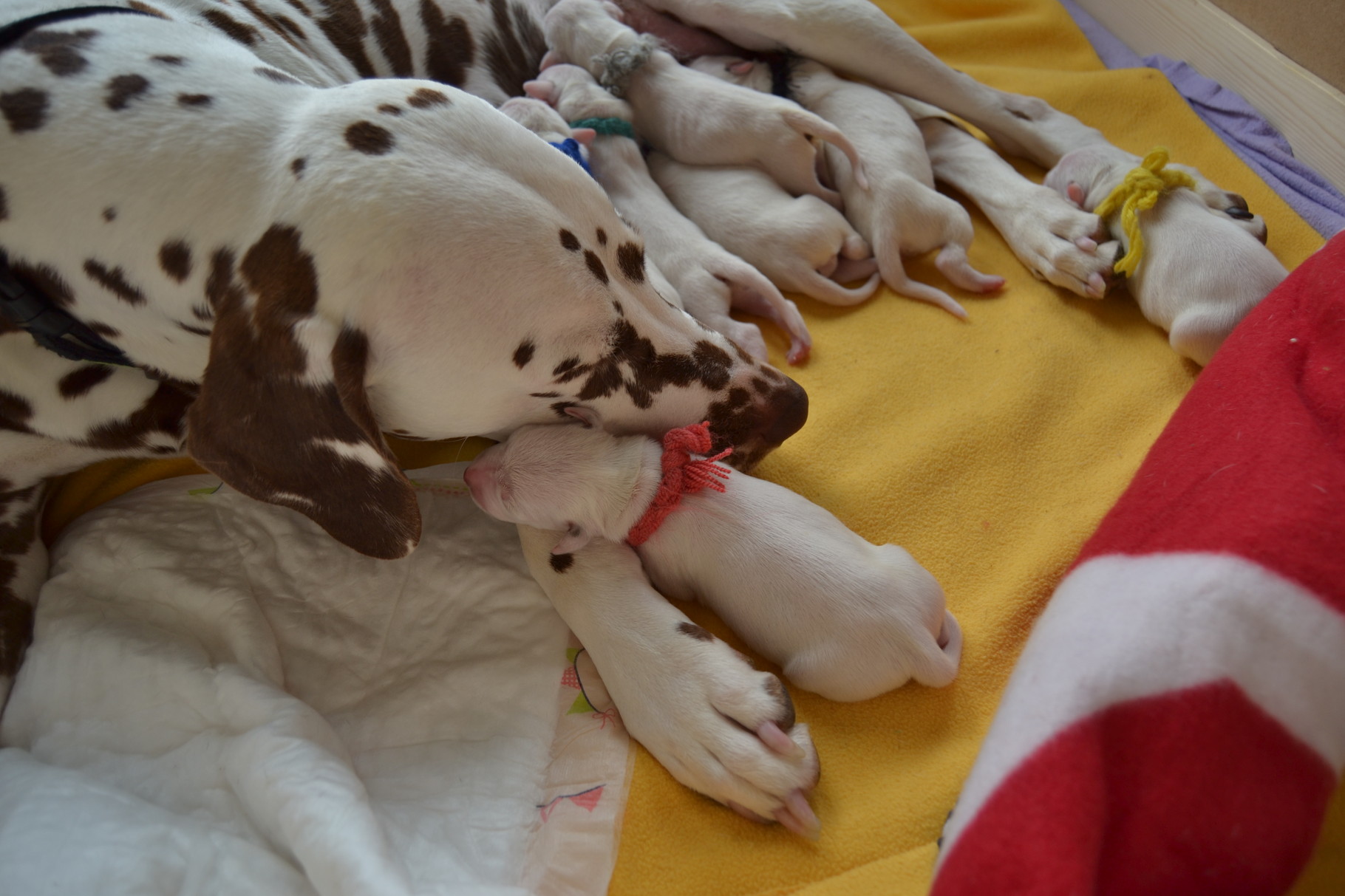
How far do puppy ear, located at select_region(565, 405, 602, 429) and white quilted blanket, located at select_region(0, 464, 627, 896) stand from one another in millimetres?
364

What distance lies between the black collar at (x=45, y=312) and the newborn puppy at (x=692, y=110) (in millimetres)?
1346

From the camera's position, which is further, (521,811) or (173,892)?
(521,811)

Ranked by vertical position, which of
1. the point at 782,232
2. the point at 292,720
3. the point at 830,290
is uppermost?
the point at 782,232

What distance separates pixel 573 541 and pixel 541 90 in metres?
1.45

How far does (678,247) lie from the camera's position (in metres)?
2.15

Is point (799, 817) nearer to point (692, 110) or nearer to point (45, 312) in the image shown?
point (45, 312)

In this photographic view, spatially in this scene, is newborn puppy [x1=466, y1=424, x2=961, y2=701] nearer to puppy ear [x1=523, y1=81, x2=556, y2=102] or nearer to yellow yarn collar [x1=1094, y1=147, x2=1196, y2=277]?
yellow yarn collar [x1=1094, y1=147, x2=1196, y2=277]

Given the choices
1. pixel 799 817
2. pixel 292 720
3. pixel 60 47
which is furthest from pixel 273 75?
pixel 799 817

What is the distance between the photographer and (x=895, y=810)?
1.43 meters

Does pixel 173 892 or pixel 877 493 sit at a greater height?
pixel 877 493

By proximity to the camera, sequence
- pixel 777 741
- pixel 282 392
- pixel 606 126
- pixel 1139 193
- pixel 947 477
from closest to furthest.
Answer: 1. pixel 282 392
2. pixel 777 741
3. pixel 947 477
4. pixel 1139 193
5. pixel 606 126

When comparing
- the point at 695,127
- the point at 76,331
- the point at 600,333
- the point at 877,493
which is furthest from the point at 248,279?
the point at 695,127

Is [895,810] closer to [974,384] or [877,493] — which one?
[877,493]

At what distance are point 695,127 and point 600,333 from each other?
122cm
